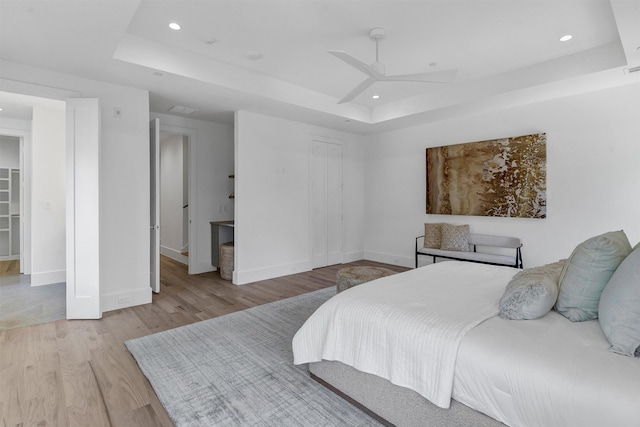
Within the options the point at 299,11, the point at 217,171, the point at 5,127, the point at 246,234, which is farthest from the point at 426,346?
the point at 5,127

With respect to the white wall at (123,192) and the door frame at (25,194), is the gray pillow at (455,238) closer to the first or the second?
the white wall at (123,192)

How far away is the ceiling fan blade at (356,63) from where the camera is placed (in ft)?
8.83

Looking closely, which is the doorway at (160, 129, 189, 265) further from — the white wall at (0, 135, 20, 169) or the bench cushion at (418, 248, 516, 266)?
the bench cushion at (418, 248, 516, 266)

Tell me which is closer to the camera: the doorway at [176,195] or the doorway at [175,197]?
the doorway at [176,195]

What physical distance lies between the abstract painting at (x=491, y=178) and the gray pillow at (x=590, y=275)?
10.6 feet

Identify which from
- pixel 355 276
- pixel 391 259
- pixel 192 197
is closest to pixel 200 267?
pixel 192 197

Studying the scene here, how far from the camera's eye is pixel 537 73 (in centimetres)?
389

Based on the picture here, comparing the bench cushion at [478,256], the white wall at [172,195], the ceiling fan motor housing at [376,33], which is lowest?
the bench cushion at [478,256]

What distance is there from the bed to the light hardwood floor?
118 centimetres

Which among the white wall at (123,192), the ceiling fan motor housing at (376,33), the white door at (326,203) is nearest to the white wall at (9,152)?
the white wall at (123,192)

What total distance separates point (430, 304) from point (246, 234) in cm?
353

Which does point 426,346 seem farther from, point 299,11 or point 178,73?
point 178,73

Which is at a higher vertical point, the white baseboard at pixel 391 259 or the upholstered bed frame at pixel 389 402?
the white baseboard at pixel 391 259

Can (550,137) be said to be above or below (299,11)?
below
